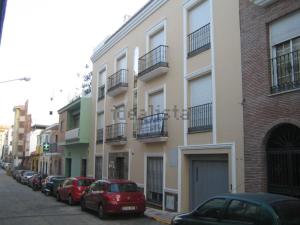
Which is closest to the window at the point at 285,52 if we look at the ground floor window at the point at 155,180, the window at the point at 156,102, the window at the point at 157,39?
the window at the point at 156,102

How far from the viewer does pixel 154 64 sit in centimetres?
1873

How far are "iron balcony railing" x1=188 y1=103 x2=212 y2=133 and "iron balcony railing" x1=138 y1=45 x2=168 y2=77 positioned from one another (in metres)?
3.09

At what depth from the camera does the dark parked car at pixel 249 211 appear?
6910mm

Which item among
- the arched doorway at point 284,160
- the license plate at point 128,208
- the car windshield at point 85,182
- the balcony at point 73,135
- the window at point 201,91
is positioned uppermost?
the window at point 201,91

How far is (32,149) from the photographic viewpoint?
207ft

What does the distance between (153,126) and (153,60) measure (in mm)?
3227

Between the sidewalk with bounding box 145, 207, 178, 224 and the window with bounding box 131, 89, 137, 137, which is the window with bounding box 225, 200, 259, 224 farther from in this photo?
the window with bounding box 131, 89, 137, 137

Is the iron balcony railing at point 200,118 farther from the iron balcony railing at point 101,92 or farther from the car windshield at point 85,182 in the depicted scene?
the iron balcony railing at point 101,92

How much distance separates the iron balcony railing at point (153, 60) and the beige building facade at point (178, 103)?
0.15ft

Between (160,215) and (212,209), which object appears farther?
(160,215)

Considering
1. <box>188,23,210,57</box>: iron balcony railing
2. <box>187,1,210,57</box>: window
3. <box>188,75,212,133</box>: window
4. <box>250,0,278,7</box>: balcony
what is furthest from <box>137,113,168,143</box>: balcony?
<box>250,0,278,7</box>: balcony

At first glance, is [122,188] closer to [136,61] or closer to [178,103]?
[178,103]

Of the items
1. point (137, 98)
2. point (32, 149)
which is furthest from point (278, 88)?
point (32, 149)

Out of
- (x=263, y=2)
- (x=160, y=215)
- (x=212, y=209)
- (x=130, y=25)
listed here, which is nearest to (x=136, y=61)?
(x=130, y=25)
